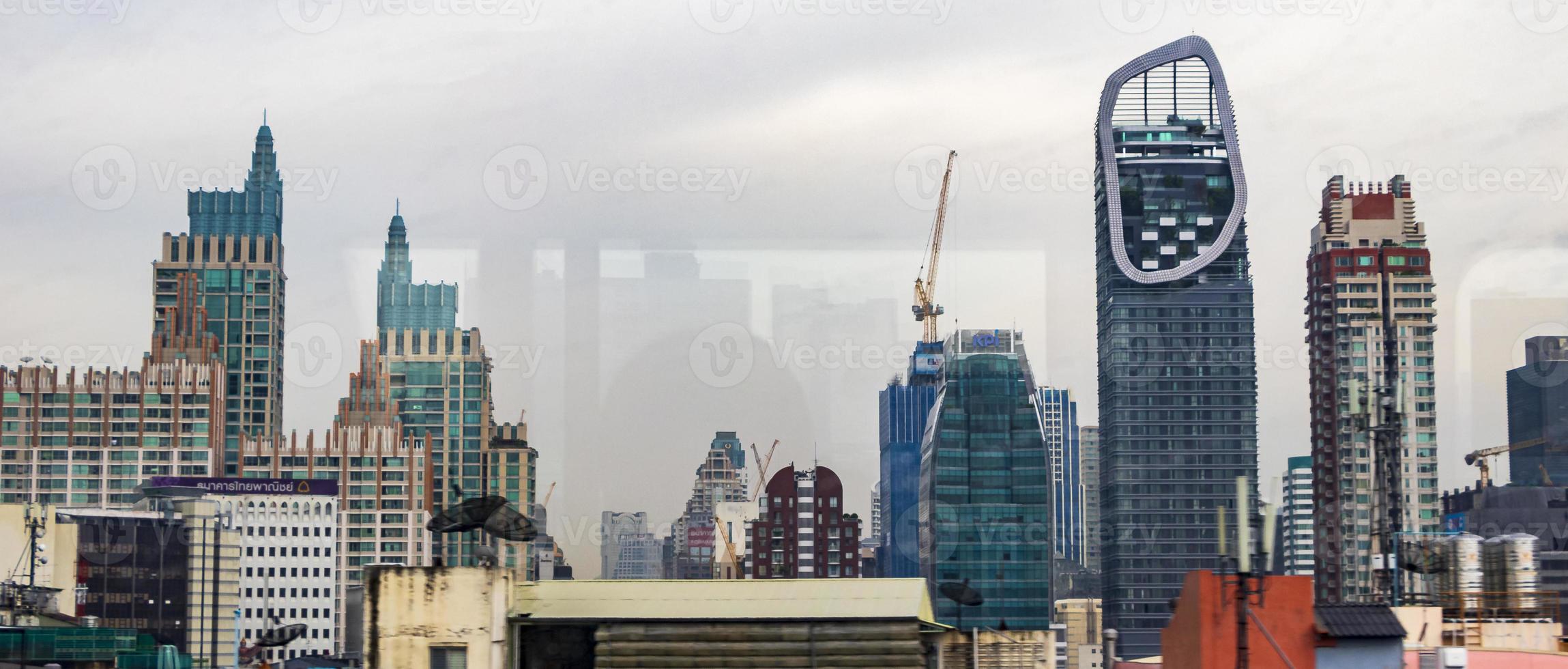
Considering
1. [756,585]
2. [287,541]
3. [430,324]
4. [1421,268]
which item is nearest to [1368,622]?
[756,585]

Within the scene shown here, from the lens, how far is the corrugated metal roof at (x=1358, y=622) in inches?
843

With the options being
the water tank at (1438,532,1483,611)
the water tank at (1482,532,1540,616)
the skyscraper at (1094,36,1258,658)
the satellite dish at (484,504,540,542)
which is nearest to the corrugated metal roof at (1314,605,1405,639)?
the satellite dish at (484,504,540,542)

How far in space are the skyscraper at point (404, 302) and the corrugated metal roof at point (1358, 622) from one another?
145 m

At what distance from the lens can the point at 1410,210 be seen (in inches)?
7648

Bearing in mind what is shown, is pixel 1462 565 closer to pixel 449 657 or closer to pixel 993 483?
pixel 449 657

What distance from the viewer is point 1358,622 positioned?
21.6 m

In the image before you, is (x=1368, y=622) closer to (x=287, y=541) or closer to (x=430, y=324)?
(x=287, y=541)

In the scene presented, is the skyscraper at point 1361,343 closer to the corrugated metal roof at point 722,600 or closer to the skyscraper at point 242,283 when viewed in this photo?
the skyscraper at point 242,283

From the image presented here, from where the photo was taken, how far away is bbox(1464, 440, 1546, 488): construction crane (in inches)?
5320

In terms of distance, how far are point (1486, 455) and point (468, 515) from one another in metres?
128

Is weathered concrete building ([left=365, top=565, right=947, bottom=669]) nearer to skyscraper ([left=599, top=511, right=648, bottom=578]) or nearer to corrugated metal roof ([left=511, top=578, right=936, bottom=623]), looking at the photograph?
corrugated metal roof ([left=511, top=578, right=936, bottom=623])

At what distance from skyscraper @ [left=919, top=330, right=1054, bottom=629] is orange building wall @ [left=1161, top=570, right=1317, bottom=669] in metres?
141

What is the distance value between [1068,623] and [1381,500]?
13938cm

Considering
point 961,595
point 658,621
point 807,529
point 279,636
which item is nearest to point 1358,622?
point 961,595
